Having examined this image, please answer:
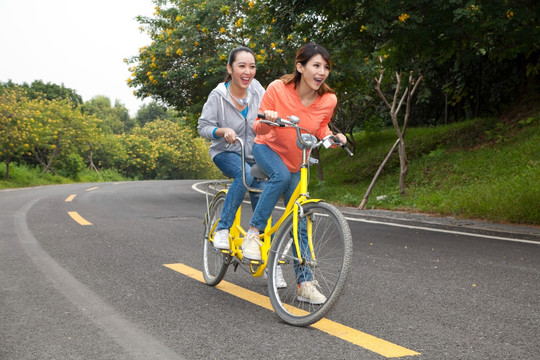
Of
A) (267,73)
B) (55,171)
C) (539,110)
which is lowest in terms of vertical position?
(55,171)

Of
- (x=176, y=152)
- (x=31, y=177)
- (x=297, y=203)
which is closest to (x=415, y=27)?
(x=297, y=203)

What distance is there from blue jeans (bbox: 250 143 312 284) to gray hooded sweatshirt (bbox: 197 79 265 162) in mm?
473

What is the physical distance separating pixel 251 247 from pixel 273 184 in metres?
0.47

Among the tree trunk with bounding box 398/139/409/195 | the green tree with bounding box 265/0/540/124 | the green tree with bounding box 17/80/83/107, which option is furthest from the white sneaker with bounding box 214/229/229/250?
the green tree with bounding box 17/80/83/107

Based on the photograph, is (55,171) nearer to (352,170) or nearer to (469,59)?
(352,170)

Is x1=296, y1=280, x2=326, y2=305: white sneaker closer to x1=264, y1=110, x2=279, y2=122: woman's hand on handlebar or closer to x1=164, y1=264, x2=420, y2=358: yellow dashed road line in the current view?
x1=164, y1=264, x2=420, y2=358: yellow dashed road line

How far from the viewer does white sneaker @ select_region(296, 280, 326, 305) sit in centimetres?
372

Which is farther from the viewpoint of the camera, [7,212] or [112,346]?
[7,212]

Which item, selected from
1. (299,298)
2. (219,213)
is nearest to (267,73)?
(219,213)

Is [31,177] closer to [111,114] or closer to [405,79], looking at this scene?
[405,79]

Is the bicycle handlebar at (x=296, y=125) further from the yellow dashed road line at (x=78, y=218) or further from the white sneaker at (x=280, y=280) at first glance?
the yellow dashed road line at (x=78, y=218)

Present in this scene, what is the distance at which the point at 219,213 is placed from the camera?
15.5 ft

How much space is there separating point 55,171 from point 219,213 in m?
Answer: 39.1

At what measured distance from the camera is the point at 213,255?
4.78m
